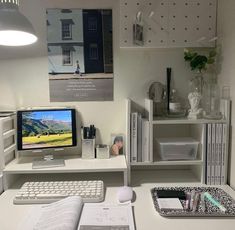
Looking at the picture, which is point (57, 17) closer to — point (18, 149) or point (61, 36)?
point (61, 36)

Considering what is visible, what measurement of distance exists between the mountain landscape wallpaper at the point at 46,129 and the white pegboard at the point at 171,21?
0.57m

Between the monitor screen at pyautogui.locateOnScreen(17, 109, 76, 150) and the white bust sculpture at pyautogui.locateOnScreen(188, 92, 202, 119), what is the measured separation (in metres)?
0.68

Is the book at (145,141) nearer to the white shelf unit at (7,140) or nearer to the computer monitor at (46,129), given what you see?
the computer monitor at (46,129)

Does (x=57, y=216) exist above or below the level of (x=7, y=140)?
below

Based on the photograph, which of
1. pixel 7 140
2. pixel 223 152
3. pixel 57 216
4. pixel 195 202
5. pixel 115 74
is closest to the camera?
pixel 57 216

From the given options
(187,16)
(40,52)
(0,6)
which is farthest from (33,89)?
(187,16)

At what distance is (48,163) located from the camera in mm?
1477

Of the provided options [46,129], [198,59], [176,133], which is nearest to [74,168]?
[46,129]

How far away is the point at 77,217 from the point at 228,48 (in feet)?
3.70

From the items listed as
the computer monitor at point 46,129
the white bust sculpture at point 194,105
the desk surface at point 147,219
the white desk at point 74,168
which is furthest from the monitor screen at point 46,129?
the white bust sculpture at point 194,105

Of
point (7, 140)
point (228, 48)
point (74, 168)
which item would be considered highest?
point (228, 48)

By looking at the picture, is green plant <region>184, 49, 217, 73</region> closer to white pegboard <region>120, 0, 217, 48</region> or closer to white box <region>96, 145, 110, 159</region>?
Answer: white pegboard <region>120, 0, 217, 48</region>

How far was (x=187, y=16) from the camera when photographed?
1.54 metres

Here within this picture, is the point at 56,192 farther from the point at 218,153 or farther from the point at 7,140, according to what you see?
the point at 218,153
